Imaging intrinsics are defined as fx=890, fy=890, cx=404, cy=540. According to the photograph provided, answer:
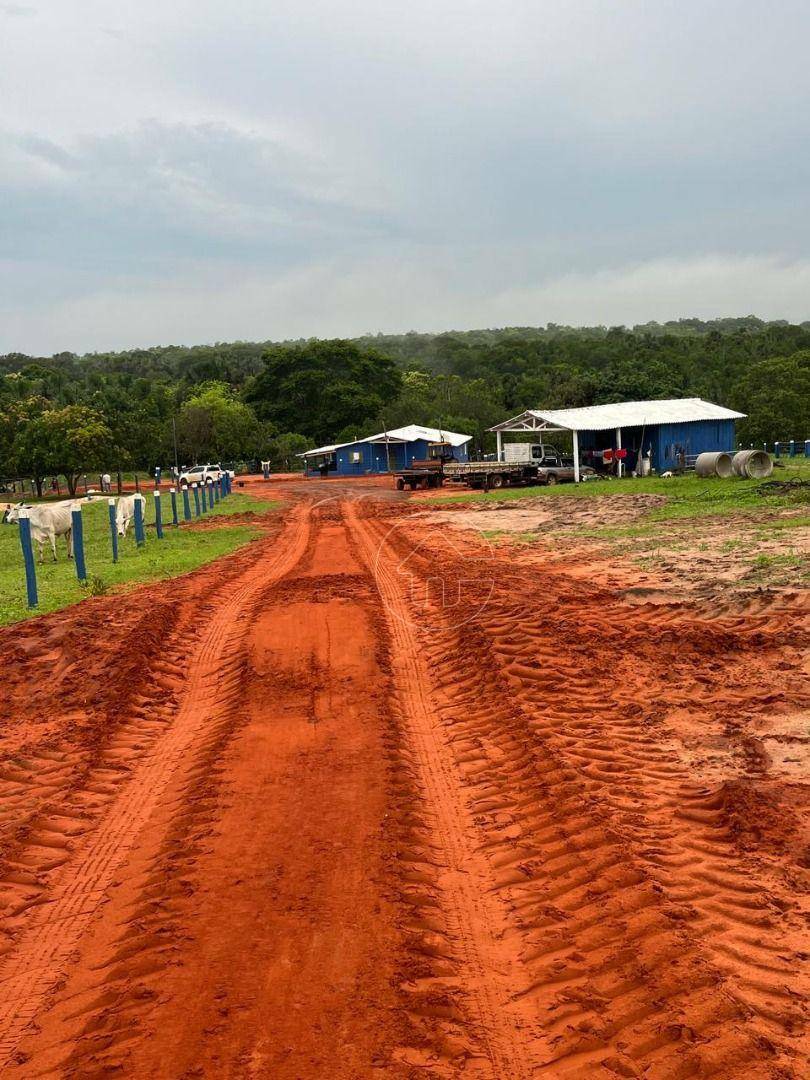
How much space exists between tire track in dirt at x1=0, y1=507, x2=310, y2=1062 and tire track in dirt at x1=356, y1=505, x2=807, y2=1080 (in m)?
2.39

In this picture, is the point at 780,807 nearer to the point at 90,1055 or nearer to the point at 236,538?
the point at 90,1055

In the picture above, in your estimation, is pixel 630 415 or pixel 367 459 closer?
pixel 630 415

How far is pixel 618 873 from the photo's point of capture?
530cm

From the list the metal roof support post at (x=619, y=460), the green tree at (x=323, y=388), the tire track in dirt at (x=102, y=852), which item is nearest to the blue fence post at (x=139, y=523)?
the tire track in dirt at (x=102, y=852)

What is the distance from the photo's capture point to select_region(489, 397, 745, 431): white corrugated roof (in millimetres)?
42125

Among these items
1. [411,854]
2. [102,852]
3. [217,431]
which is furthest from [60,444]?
[411,854]

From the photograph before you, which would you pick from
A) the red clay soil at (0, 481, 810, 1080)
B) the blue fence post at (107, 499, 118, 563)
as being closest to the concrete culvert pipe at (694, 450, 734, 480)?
the blue fence post at (107, 499, 118, 563)

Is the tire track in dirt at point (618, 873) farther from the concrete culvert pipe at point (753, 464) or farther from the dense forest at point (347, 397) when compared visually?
the dense forest at point (347, 397)

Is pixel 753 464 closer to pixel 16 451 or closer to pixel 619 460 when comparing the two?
pixel 619 460

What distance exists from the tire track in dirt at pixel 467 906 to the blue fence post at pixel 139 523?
572 inches

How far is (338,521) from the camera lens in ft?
95.9

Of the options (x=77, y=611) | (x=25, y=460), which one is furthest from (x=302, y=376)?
(x=77, y=611)

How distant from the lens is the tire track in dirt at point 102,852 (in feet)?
14.9

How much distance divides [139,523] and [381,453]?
45166mm
